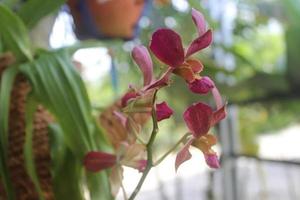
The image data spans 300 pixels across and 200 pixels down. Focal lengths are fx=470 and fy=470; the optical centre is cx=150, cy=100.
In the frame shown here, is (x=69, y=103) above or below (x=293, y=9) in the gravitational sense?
above

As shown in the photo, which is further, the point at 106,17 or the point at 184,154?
the point at 106,17

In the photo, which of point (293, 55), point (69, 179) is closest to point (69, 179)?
point (69, 179)

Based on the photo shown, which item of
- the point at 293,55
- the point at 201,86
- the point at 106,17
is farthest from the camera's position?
the point at 293,55

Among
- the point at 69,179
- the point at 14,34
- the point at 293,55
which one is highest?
the point at 14,34

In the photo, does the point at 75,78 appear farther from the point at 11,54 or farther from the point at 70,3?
the point at 70,3

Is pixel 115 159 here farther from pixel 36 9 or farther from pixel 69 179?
pixel 36 9

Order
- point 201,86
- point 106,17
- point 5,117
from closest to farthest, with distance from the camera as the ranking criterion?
point 201,86
point 5,117
point 106,17

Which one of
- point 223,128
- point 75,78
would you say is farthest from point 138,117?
point 223,128

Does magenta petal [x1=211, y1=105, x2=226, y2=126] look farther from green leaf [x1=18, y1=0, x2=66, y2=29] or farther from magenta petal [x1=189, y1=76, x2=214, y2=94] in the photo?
green leaf [x1=18, y1=0, x2=66, y2=29]
